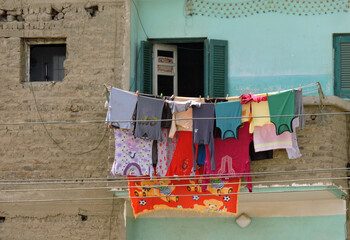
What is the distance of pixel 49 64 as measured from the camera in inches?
573

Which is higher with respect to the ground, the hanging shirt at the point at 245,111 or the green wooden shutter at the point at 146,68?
the green wooden shutter at the point at 146,68

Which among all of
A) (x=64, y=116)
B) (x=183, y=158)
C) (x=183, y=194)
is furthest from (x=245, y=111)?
(x=64, y=116)

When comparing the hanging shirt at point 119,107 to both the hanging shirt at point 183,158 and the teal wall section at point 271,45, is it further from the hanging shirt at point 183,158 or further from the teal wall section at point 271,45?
the teal wall section at point 271,45

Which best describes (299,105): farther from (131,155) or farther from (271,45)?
(131,155)

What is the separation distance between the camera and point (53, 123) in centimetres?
1404

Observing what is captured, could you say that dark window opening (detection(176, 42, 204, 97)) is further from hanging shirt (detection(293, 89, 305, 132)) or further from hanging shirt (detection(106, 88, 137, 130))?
hanging shirt (detection(293, 89, 305, 132))

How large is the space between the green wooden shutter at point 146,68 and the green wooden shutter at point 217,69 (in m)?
1.08

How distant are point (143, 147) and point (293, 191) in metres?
2.51

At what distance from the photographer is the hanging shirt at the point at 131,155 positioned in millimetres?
13062

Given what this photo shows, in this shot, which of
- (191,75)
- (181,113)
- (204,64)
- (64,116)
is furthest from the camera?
(191,75)

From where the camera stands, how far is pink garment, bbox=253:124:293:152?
42.4 feet

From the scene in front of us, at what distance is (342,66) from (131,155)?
160 inches

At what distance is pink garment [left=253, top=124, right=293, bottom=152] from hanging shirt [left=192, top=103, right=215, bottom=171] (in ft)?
2.30

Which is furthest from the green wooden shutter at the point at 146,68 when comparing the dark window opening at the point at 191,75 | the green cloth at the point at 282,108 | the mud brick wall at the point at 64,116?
the green cloth at the point at 282,108
